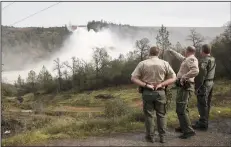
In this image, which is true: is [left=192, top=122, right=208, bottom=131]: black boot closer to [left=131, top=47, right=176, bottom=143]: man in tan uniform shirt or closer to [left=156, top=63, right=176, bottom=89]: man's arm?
[left=131, top=47, right=176, bottom=143]: man in tan uniform shirt

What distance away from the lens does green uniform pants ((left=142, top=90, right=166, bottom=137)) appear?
6.70 metres

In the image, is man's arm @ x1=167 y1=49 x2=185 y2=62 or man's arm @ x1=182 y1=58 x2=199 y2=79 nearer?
man's arm @ x1=182 y1=58 x2=199 y2=79

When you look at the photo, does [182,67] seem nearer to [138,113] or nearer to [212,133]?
[212,133]

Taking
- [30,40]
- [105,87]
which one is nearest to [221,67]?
[105,87]

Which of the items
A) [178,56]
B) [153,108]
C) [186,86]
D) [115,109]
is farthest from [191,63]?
[115,109]

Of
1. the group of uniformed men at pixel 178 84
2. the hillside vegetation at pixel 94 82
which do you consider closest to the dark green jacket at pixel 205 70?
the group of uniformed men at pixel 178 84

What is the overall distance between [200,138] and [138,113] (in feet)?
7.03

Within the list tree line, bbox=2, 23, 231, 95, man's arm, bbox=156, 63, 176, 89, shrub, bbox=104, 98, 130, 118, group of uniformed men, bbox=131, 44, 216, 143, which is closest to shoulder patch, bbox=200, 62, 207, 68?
group of uniformed men, bbox=131, 44, 216, 143

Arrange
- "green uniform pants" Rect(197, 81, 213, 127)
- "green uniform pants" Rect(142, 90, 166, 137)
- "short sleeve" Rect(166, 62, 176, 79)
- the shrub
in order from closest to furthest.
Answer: "green uniform pants" Rect(142, 90, 166, 137)
"short sleeve" Rect(166, 62, 176, 79)
"green uniform pants" Rect(197, 81, 213, 127)
the shrub

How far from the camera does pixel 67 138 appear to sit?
23.7 ft

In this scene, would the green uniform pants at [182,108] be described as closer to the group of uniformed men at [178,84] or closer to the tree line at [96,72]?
the group of uniformed men at [178,84]

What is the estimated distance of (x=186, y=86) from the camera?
7.25 metres

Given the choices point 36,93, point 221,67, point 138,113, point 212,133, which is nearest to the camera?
point 212,133

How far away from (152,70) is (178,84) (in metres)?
0.88
